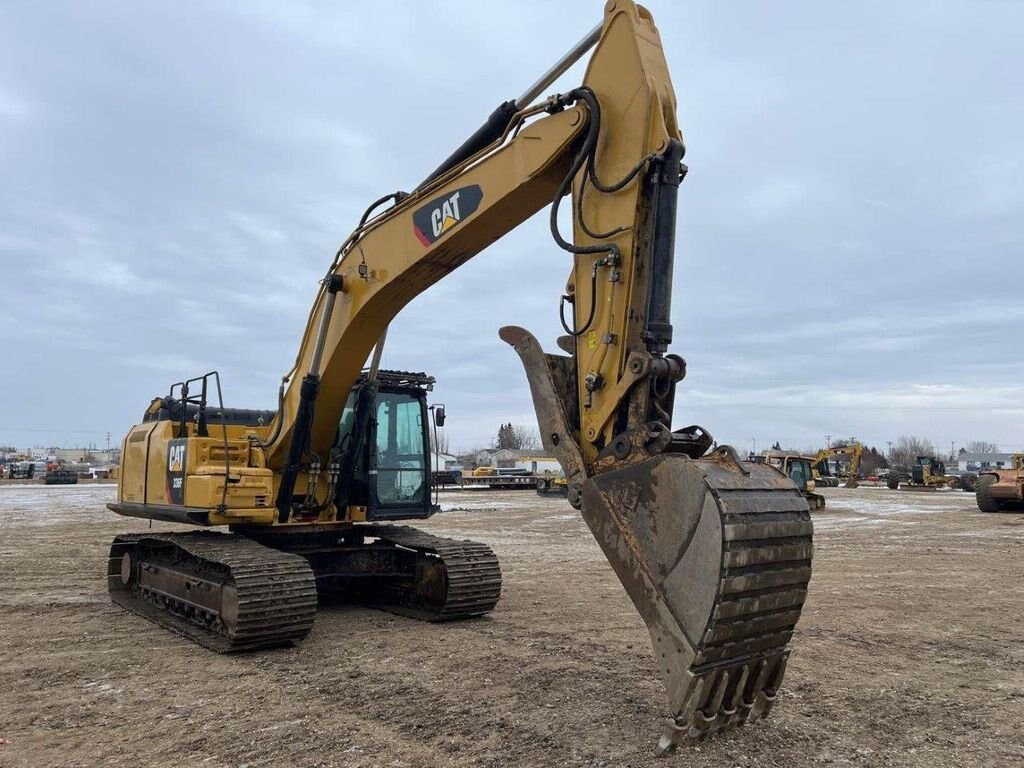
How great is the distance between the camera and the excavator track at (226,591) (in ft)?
23.0

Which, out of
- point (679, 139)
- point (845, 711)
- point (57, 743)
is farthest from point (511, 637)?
point (679, 139)

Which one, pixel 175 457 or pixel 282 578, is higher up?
pixel 175 457

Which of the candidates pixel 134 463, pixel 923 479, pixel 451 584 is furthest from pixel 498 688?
pixel 923 479

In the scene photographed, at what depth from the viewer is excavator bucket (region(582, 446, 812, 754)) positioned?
13.3 ft

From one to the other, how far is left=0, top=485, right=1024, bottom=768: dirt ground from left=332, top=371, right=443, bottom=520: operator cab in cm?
121

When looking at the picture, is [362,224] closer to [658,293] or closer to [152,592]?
[658,293]

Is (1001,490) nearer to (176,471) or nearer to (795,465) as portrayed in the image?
(795,465)

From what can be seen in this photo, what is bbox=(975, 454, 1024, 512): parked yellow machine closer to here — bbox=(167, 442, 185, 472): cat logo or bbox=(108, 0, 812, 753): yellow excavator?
bbox=(108, 0, 812, 753): yellow excavator

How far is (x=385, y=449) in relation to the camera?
9.05 metres

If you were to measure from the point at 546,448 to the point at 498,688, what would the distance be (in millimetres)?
1976

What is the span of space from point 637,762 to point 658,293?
2.57 meters

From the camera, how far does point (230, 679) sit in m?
6.35

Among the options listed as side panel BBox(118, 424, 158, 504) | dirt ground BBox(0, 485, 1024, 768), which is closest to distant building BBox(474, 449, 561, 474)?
side panel BBox(118, 424, 158, 504)

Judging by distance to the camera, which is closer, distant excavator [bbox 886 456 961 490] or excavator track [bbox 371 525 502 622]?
excavator track [bbox 371 525 502 622]
